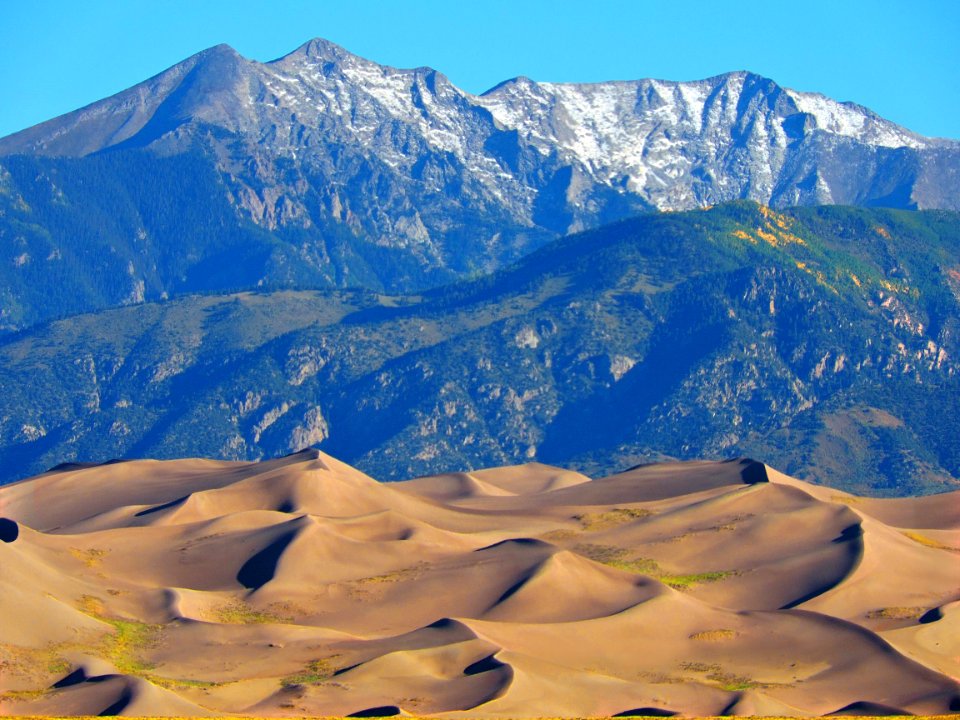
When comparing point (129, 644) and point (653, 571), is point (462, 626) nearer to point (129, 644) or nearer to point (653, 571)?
point (129, 644)

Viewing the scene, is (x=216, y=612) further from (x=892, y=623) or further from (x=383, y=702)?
(x=892, y=623)

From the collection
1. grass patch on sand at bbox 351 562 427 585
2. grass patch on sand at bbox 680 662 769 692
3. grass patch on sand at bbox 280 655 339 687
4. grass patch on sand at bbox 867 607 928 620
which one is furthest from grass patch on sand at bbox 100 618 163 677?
grass patch on sand at bbox 867 607 928 620

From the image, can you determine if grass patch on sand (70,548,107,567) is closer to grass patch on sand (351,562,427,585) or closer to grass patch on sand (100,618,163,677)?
grass patch on sand (351,562,427,585)

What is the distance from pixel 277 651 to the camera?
15450cm

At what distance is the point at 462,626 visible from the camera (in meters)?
152

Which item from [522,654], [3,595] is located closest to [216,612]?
[3,595]

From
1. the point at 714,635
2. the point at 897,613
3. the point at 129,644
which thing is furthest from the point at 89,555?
the point at 897,613

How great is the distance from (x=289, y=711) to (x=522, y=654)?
61.9ft

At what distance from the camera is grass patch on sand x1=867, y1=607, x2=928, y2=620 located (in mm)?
174000

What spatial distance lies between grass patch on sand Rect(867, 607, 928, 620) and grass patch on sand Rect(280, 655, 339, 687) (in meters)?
48.4

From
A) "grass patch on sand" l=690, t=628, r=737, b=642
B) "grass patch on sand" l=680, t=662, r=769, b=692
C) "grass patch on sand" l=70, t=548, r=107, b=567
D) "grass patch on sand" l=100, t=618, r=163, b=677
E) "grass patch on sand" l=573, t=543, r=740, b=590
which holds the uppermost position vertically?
"grass patch on sand" l=70, t=548, r=107, b=567

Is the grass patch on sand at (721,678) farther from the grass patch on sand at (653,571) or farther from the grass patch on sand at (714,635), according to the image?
the grass patch on sand at (653,571)

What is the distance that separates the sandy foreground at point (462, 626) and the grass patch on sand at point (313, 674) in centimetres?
34

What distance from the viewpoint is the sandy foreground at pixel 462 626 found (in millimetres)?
136500
